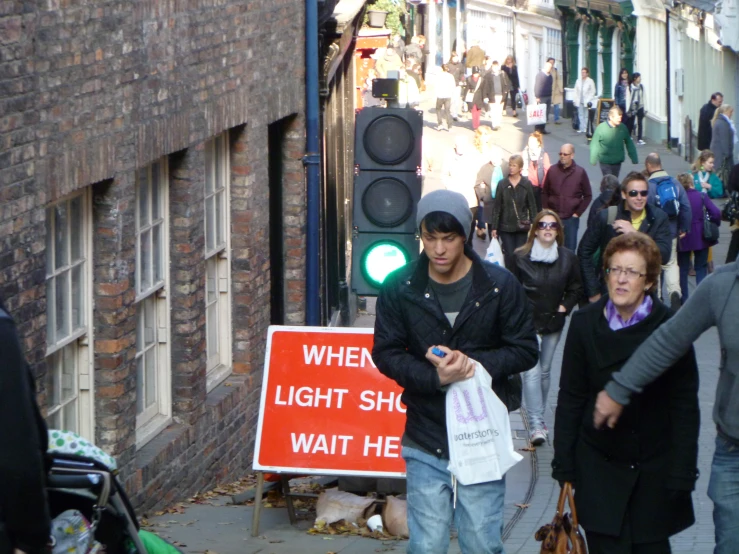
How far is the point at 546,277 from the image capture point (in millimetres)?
10297

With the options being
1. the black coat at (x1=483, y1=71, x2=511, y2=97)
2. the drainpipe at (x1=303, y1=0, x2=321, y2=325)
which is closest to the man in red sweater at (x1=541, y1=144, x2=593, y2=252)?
the drainpipe at (x1=303, y1=0, x2=321, y2=325)

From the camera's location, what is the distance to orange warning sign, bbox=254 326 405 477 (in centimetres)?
796

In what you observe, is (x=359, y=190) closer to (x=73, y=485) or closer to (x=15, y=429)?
(x=73, y=485)

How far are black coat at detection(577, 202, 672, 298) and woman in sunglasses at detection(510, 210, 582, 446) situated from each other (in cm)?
49

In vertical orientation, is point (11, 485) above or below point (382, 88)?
below

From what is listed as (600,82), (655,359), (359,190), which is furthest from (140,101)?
(600,82)

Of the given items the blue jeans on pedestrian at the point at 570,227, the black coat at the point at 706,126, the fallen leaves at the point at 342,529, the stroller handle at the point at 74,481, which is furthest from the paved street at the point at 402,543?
the black coat at the point at 706,126

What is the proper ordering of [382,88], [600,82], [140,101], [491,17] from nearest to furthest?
[140,101] < [382,88] < [600,82] < [491,17]

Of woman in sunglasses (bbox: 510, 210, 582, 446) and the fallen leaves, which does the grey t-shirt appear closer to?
the fallen leaves

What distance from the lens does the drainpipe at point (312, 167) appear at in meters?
11.1

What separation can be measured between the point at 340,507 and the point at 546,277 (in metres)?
2.90

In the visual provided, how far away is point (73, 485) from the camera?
14.0ft

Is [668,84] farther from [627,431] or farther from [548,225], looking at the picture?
[627,431]

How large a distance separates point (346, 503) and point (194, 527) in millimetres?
855
